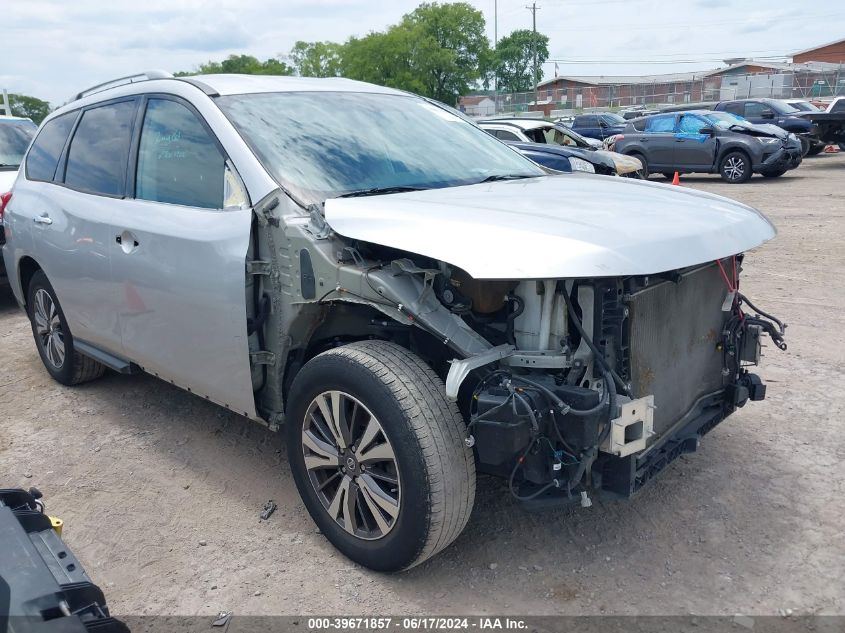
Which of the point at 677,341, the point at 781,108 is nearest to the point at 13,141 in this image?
the point at 677,341

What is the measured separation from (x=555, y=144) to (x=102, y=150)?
414 inches

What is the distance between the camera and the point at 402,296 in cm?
268

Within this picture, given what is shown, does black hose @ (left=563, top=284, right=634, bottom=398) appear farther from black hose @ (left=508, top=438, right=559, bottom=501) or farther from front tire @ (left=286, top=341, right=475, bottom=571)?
front tire @ (left=286, top=341, right=475, bottom=571)

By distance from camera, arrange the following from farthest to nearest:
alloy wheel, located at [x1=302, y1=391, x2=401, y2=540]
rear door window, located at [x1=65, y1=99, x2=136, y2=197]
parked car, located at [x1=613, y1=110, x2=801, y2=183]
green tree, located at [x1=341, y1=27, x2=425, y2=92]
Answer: green tree, located at [x1=341, y1=27, x2=425, y2=92], parked car, located at [x1=613, y1=110, x2=801, y2=183], rear door window, located at [x1=65, y1=99, x2=136, y2=197], alloy wheel, located at [x1=302, y1=391, x2=401, y2=540]

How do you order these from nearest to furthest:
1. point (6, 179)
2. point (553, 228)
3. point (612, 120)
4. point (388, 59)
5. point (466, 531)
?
point (553, 228) < point (466, 531) < point (6, 179) < point (612, 120) < point (388, 59)

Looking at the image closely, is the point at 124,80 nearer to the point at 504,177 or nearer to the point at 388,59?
the point at 504,177

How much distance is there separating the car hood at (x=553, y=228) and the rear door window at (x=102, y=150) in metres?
1.72

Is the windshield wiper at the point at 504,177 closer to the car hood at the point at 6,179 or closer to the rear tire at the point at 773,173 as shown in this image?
the car hood at the point at 6,179

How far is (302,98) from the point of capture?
3697 millimetres

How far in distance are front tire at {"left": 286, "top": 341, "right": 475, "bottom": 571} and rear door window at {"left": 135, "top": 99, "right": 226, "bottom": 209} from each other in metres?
1.06

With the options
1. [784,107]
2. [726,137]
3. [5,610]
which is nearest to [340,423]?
[5,610]

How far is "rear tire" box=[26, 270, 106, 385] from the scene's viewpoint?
15.9 feet

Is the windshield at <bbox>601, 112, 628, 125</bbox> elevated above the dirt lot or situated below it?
above

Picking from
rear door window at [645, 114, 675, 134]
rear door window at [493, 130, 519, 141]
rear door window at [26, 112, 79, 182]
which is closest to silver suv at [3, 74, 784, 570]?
rear door window at [26, 112, 79, 182]
